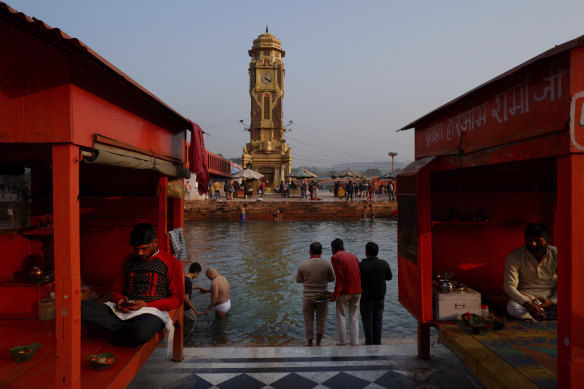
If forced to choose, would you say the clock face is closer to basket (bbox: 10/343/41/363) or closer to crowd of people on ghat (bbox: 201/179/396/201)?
crowd of people on ghat (bbox: 201/179/396/201)

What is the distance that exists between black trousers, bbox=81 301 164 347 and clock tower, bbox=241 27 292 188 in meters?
40.9

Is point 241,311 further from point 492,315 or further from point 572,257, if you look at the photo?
point 572,257

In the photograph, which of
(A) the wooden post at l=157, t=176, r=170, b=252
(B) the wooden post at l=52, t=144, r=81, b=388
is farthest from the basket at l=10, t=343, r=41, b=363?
(A) the wooden post at l=157, t=176, r=170, b=252

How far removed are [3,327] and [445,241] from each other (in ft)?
20.3

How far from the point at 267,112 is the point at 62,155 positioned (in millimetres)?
45341

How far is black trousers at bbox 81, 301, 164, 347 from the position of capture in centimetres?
368

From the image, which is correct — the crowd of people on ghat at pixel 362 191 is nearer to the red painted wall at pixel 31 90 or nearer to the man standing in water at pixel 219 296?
the man standing in water at pixel 219 296

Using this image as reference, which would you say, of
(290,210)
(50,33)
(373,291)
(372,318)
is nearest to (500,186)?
(373,291)

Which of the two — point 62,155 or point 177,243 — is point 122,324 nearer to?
point 177,243

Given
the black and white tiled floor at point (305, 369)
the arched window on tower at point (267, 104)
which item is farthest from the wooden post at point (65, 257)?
the arched window on tower at point (267, 104)

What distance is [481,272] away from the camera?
589 cm

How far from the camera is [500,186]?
19.2ft

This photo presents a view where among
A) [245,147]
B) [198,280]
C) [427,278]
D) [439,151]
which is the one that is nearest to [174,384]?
[427,278]

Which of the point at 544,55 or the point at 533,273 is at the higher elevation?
the point at 544,55
